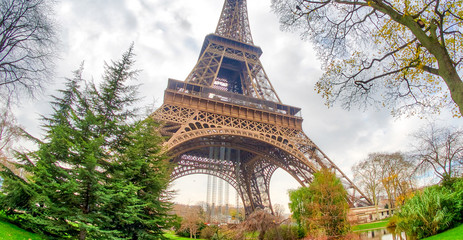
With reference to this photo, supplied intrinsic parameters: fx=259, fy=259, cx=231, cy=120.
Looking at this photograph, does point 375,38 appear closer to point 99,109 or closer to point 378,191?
point 99,109

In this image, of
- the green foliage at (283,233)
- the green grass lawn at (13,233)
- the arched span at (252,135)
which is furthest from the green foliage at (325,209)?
the green grass lawn at (13,233)

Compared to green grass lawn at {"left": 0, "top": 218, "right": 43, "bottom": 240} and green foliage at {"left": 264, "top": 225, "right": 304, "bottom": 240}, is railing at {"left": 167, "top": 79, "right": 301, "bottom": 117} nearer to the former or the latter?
green foliage at {"left": 264, "top": 225, "right": 304, "bottom": 240}

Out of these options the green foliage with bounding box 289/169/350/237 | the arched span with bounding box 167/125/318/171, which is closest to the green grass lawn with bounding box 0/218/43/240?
the green foliage with bounding box 289/169/350/237

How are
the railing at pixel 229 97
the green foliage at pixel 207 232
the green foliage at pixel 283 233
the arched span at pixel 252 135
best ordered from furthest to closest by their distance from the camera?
the railing at pixel 229 97 < the arched span at pixel 252 135 < the green foliage at pixel 207 232 < the green foliage at pixel 283 233

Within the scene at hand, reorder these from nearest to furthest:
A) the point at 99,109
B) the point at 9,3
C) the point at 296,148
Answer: the point at 9,3, the point at 99,109, the point at 296,148

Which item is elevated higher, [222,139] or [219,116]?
[219,116]

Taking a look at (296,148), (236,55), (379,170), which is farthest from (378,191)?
(236,55)

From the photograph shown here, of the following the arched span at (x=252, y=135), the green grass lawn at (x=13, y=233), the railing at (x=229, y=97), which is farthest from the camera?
the railing at (x=229, y=97)

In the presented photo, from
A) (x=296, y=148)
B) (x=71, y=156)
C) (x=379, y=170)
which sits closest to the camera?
(x=71, y=156)

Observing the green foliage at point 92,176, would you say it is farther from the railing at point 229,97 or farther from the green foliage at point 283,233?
the railing at point 229,97
